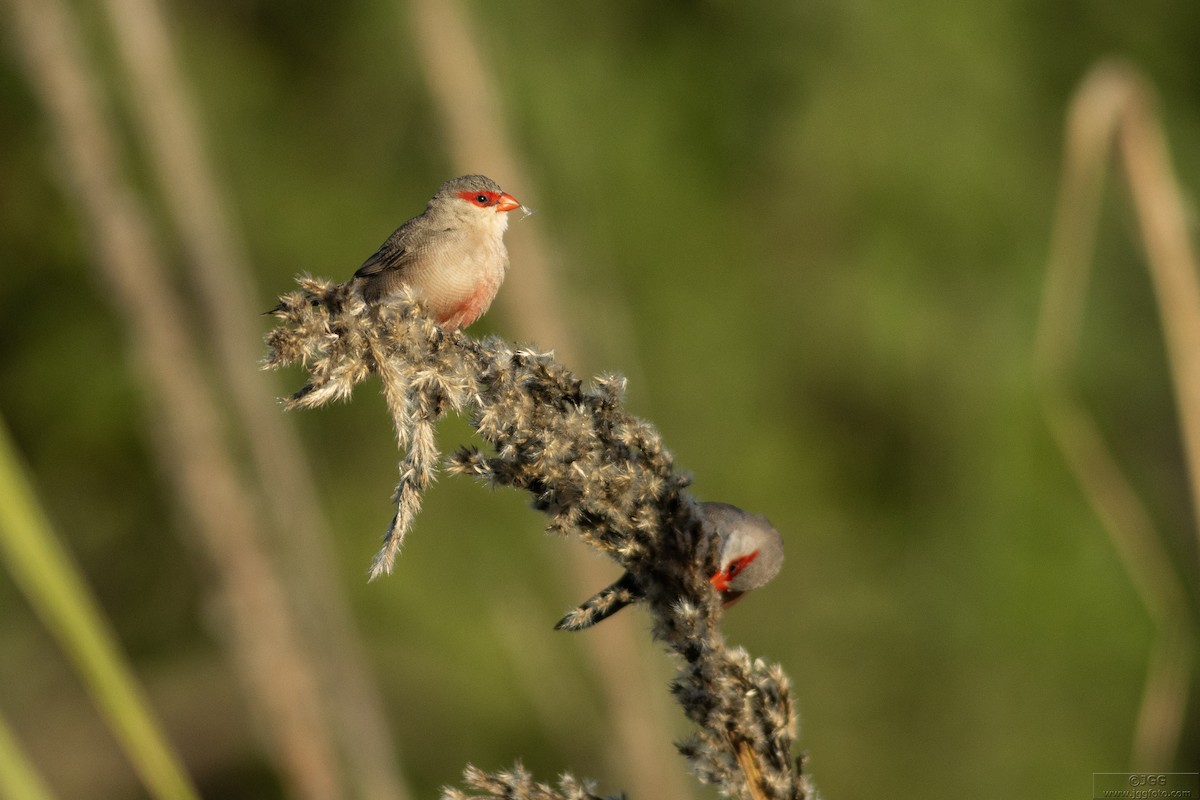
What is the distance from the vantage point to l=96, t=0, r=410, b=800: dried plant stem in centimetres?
445

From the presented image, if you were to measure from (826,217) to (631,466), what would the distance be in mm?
9065

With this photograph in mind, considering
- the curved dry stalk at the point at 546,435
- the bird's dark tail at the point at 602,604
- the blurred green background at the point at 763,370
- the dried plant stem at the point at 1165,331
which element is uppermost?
the blurred green background at the point at 763,370

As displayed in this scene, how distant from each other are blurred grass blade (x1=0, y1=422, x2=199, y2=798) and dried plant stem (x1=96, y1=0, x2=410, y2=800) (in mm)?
2730

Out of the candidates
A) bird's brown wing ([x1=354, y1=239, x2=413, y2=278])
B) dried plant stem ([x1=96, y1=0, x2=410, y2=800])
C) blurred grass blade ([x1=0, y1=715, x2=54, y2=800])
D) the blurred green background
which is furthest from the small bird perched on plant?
the blurred green background

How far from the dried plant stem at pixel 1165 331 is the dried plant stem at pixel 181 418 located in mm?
2383

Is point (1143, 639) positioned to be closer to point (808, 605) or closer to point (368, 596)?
point (808, 605)

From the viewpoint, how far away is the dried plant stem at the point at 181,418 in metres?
4.03

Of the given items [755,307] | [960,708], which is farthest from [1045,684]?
[755,307]

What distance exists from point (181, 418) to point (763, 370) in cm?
710

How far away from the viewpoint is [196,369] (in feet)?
14.0

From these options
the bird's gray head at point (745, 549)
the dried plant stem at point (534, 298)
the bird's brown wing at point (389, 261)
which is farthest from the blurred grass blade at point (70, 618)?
the dried plant stem at point (534, 298)

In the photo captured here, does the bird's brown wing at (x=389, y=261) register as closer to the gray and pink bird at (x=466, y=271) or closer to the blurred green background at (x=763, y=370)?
the gray and pink bird at (x=466, y=271)

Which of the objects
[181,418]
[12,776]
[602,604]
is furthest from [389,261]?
[12,776]

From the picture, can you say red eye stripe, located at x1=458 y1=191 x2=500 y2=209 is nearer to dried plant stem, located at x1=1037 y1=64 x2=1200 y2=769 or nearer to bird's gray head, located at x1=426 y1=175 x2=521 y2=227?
bird's gray head, located at x1=426 y1=175 x2=521 y2=227
